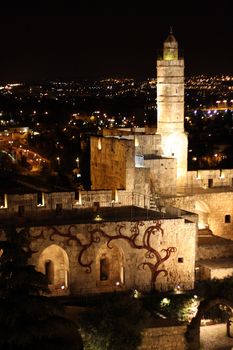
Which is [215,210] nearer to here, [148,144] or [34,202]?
[148,144]

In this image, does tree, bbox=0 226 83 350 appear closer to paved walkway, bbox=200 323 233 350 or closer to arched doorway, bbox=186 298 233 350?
arched doorway, bbox=186 298 233 350

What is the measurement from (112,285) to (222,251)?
4924 mm

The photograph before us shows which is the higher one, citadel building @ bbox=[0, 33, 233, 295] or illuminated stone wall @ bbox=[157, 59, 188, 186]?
illuminated stone wall @ bbox=[157, 59, 188, 186]

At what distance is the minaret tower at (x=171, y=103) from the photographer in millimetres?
28438

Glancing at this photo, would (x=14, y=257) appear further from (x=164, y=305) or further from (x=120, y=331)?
(x=164, y=305)

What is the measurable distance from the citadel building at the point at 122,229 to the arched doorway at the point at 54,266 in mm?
28

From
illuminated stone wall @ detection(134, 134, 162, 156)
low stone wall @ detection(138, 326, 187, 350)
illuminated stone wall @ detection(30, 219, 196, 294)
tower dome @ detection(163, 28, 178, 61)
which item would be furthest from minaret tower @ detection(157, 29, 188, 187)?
low stone wall @ detection(138, 326, 187, 350)

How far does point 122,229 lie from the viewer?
60.0 feet

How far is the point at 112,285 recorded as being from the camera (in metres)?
18.7

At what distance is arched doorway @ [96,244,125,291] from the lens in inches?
731

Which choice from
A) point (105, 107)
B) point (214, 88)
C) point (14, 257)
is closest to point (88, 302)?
point (14, 257)

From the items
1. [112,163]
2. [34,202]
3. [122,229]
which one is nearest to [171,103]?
[112,163]

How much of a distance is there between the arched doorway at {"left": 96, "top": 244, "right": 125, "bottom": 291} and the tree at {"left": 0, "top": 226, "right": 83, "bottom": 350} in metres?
4.35

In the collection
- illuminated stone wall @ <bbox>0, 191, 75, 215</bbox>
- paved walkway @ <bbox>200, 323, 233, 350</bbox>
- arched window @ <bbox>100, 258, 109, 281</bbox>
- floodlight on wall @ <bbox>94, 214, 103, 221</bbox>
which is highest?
illuminated stone wall @ <bbox>0, 191, 75, 215</bbox>
